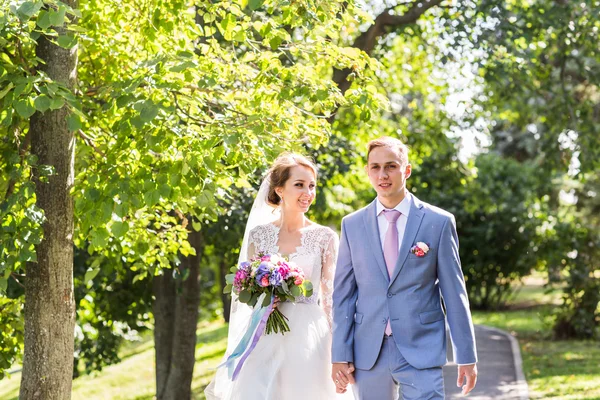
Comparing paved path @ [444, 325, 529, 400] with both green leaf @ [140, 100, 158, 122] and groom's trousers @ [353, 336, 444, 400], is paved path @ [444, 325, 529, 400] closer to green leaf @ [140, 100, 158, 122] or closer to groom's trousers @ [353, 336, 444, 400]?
groom's trousers @ [353, 336, 444, 400]

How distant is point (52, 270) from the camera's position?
6078 mm

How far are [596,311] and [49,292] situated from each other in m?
12.2

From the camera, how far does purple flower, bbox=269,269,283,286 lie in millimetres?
5609

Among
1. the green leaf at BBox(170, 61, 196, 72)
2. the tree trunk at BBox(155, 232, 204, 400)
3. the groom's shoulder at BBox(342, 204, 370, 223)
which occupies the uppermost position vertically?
the green leaf at BBox(170, 61, 196, 72)

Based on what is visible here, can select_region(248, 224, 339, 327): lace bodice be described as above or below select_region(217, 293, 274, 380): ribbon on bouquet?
above

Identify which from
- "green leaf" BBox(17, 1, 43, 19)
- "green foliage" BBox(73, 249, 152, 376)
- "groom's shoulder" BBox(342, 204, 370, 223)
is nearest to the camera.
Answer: "green leaf" BBox(17, 1, 43, 19)

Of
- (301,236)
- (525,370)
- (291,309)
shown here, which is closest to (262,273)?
(291,309)

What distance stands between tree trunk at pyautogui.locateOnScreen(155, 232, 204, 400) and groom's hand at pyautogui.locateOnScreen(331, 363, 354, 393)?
188 inches

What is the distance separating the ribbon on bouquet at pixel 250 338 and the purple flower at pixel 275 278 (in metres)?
0.23

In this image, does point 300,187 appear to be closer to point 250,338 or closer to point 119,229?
point 250,338

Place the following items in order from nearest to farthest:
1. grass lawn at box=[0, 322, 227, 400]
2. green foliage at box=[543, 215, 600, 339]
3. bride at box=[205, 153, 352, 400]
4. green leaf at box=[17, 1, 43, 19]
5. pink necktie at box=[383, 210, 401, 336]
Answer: green leaf at box=[17, 1, 43, 19] < pink necktie at box=[383, 210, 401, 336] < bride at box=[205, 153, 352, 400] < grass lawn at box=[0, 322, 227, 400] < green foliage at box=[543, 215, 600, 339]

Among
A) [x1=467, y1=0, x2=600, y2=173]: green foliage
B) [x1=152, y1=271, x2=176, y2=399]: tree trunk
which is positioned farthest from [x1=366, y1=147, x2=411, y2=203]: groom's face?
[x1=467, y1=0, x2=600, y2=173]: green foliage

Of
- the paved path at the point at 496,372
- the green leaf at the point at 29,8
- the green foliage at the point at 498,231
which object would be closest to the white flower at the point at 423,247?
the green leaf at the point at 29,8

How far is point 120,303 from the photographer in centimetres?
1084
